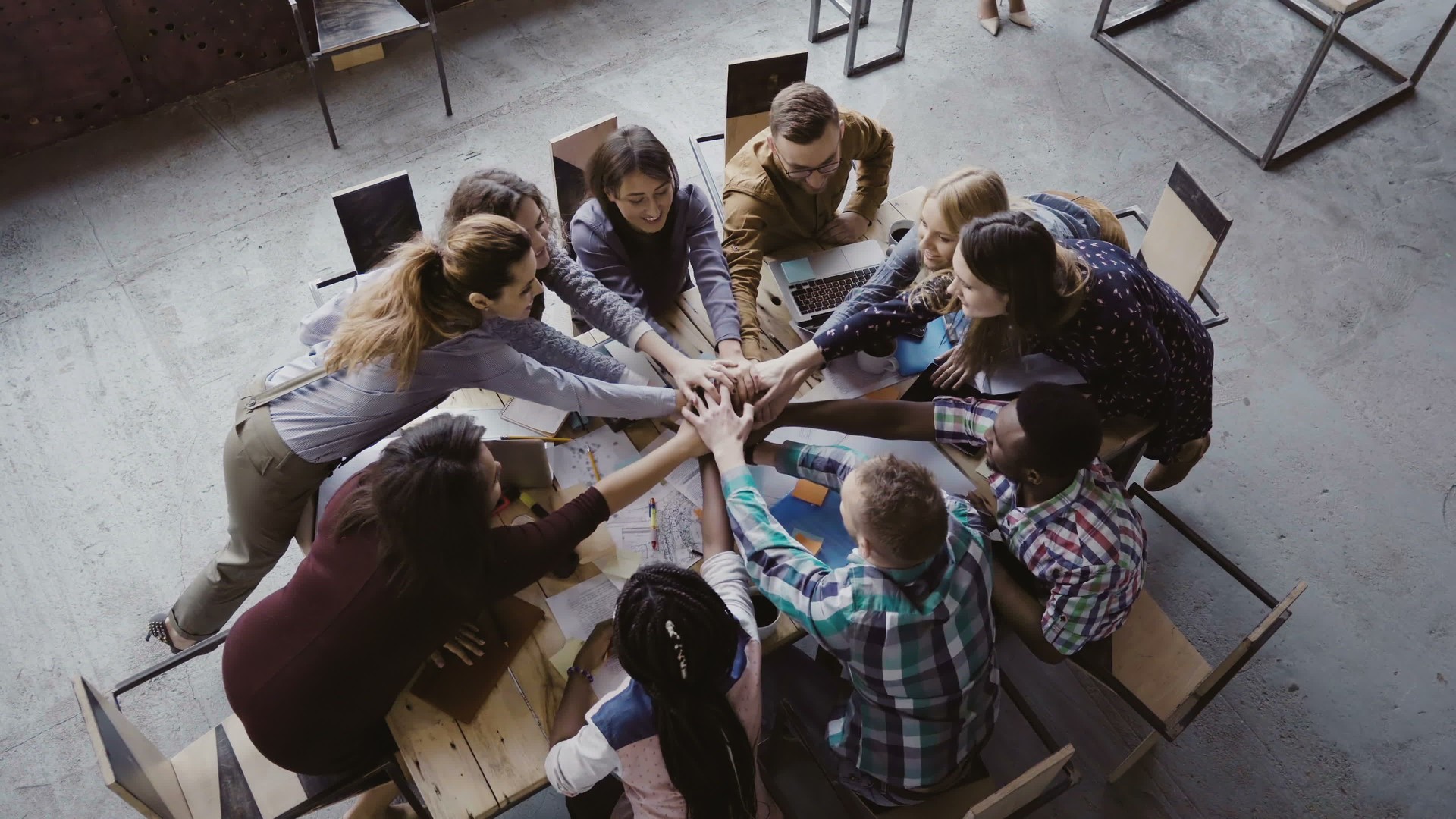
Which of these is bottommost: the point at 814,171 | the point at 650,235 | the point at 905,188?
the point at 905,188

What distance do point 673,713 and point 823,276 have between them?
138cm

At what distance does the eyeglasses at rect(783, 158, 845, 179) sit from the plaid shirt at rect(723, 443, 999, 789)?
0.95m

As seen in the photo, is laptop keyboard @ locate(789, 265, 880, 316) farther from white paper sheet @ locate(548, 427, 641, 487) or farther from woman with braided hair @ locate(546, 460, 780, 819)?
woman with braided hair @ locate(546, 460, 780, 819)

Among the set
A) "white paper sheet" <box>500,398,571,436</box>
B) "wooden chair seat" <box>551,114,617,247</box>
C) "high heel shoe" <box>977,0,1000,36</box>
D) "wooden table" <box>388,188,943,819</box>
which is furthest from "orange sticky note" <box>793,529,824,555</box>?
"high heel shoe" <box>977,0,1000,36</box>

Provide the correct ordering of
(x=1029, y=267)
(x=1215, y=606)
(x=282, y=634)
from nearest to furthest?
1. (x=282, y=634)
2. (x=1029, y=267)
3. (x=1215, y=606)

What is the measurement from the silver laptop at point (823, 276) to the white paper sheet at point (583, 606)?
3.09ft

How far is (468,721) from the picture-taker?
6.31 feet

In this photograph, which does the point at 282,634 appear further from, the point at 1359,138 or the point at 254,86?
the point at 1359,138

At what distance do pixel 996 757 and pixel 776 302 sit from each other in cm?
138

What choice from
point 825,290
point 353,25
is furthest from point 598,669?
point 353,25

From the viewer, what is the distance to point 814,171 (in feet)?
8.73

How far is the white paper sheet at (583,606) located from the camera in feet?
6.70

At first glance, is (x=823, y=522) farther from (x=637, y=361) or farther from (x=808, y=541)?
(x=637, y=361)

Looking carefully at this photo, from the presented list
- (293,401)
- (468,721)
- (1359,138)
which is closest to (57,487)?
(293,401)
